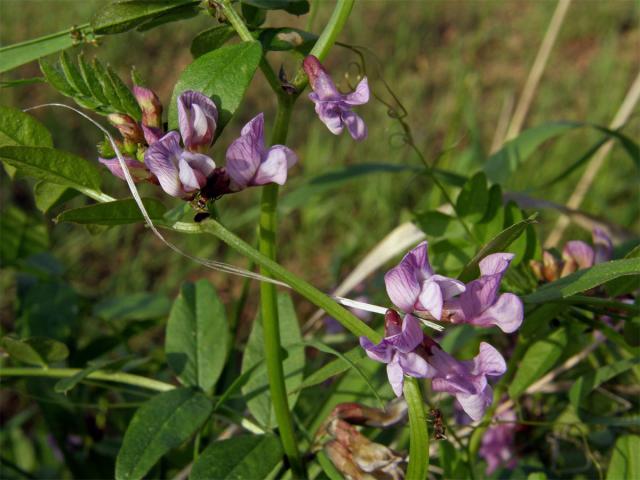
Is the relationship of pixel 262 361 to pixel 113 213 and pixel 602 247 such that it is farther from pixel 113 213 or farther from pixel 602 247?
pixel 602 247

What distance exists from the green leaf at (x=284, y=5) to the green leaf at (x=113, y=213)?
21 centimetres

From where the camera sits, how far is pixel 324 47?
701 millimetres

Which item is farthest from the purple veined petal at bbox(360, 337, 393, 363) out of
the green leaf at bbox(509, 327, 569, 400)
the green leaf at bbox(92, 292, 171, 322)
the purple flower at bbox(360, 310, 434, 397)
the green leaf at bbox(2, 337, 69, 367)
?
the green leaf at bbox(92, 292, 171, 322)

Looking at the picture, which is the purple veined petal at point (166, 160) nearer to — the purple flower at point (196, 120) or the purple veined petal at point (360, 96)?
the purple flower at point (196, 120)

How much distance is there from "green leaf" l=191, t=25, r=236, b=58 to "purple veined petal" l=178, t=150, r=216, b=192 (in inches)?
7.3

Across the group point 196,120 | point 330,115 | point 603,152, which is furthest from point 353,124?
point 603,152

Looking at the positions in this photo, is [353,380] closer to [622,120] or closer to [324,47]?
[324,47]

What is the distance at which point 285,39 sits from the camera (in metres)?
0.76

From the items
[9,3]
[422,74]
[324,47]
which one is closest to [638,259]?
[324,47]

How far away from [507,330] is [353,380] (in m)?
0.37

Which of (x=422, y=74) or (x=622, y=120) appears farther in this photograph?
(x=422, y=74)

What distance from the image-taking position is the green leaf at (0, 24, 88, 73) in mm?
773

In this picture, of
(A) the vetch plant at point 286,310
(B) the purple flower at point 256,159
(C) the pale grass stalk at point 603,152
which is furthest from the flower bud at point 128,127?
(C) the pale grass stalk at point 603,152

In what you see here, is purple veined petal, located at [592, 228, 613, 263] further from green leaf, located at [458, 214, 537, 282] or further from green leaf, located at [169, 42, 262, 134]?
green leaf, located at [169, 42, 262, 134]
